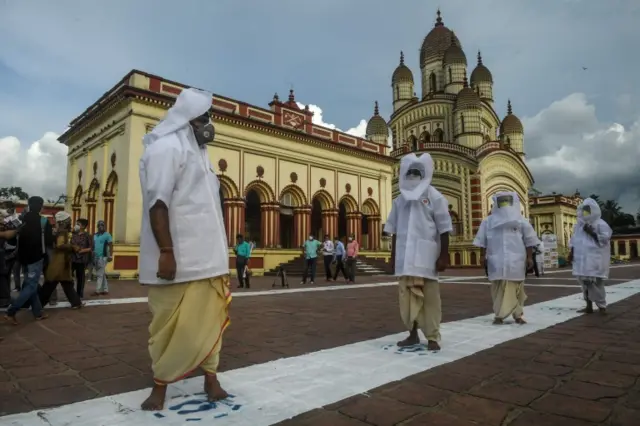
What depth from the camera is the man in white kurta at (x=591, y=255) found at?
6.34 m

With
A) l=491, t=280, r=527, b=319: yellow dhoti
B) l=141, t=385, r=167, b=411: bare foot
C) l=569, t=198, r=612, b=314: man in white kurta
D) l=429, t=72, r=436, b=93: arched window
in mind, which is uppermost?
l=429, t=72, r=436, b=93: arched window

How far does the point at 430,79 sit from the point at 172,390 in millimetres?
37788

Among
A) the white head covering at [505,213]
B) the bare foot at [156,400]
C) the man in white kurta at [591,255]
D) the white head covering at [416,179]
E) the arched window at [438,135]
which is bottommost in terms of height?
the bare foot at [156,400]

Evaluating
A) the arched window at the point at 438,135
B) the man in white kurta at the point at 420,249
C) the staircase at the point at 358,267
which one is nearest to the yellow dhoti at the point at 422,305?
the man in white kurta at the point at 420,249

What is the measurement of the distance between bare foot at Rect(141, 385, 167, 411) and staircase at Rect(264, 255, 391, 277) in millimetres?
15740

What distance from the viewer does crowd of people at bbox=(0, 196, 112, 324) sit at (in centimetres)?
576

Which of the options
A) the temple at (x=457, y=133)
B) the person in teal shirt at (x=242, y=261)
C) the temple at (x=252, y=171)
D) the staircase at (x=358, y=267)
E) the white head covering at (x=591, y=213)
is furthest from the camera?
the temple at (x=457, y=133)

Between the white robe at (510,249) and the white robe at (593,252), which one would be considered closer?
the white robe at (510,249)

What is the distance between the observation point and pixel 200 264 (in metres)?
2.43

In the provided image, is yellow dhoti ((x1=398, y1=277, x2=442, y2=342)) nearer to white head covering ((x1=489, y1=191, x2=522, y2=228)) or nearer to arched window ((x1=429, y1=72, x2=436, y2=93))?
white head covering ((x1=489, y1=191, x2=522, y2=228))

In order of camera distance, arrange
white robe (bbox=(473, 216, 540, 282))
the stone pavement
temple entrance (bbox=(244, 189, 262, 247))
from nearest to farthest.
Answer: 1. the stone pavement
2. white robe (bbox=(473, 216, 540, 282))
3. temple entrance (bbox=(244, 189, 262, 247))

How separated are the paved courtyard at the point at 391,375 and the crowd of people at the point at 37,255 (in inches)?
16.7

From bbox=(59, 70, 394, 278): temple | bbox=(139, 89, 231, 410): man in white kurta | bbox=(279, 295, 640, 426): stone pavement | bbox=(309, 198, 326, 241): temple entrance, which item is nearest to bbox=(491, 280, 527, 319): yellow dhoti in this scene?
bbox=(279, 295, 640, 426): stone pavement

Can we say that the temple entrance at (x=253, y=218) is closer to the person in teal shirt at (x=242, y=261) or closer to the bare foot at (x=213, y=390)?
the person in teal shirt at (x=242, y=261)
